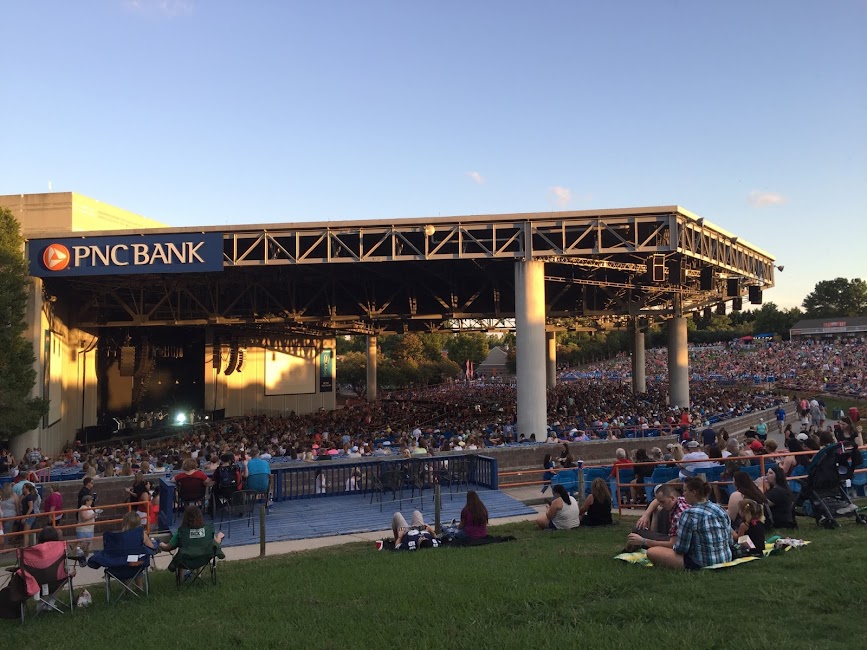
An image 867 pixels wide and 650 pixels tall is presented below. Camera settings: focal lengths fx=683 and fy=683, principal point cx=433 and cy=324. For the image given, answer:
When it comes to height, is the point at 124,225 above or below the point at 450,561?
above

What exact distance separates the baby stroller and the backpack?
30.9 feet

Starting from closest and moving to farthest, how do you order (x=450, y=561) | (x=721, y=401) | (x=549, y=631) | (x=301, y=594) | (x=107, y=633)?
(x=549, y=631)
(x=107, y=633)
(x=301, y=594)
(x=450, y=561)
(x=721, y=401)

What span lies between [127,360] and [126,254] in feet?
46.8

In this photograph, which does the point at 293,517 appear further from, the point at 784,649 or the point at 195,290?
the point at 195,290

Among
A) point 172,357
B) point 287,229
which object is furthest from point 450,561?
point 172,357

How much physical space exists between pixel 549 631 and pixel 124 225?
3172 centimetres

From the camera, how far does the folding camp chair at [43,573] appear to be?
23.7 feet

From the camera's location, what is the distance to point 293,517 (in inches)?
534

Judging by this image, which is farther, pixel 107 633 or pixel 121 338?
pixel 121 338

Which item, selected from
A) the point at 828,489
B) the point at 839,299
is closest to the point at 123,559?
the point at 828,489

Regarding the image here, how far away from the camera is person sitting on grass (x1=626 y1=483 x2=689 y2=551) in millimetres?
7453

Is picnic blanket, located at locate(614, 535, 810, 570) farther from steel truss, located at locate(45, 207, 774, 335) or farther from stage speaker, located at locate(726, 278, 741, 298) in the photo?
stage speaker, located at locate(726, 278, 741, 298)

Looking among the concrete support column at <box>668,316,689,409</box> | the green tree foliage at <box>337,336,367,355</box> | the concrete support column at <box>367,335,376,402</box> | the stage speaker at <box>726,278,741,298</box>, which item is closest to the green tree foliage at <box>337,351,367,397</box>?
the green tree foliage at <box>337,336,367,355</box>

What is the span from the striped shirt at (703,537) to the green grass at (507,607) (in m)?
0.19
